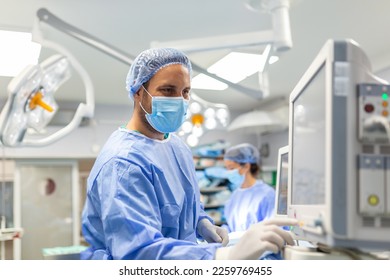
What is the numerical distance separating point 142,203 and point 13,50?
209cm

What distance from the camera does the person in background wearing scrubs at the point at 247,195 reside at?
307 cm

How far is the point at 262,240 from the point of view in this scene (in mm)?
845

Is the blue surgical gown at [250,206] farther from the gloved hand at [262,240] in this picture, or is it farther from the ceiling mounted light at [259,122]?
the gloved hand at [262,240]

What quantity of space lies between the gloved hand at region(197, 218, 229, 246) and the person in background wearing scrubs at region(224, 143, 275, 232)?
175cm

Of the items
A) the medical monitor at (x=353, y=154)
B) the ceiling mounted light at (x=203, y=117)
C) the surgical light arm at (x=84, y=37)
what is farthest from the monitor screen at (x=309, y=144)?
the ceiling mounted light at (x=203, y=117)

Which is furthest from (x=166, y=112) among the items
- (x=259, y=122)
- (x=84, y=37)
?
(x=259, y=122)

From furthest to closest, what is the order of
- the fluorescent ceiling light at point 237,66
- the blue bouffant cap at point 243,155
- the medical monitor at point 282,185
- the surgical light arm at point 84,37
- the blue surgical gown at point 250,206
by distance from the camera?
1. the blue bouffant cap at point 243,155
2. the blue surgical gown at point 250,206
3. the fluorescent ceiling light at point 237,66
4. the surgical light arm at point 84,37
5. the medical monitor at point 282,185

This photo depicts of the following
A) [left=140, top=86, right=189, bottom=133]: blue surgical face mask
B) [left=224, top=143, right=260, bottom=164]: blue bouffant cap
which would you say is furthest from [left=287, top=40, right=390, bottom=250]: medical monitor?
[left=224, top=143, right=260, bottom=164]: blue bouffant cap

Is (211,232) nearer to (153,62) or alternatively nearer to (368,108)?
(153,62)

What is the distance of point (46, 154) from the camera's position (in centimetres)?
483

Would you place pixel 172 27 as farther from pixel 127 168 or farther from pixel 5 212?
pixel 5 212

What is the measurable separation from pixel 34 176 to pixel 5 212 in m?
0.51

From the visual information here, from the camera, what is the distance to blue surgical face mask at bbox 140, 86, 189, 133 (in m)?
1.18

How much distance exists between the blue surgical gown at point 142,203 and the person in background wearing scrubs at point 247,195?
1.87 metres
